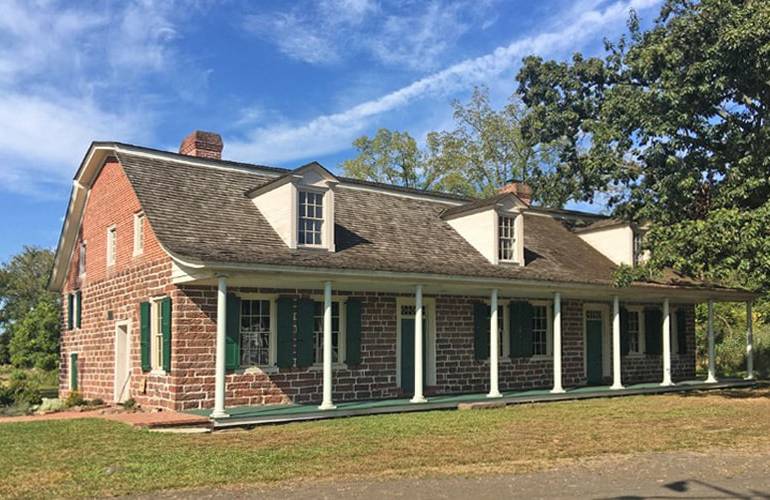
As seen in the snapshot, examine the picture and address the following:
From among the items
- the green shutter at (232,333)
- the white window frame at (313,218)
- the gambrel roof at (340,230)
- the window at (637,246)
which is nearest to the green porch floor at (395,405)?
the green shutter at (232,333)

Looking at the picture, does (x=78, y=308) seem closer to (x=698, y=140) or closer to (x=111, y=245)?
(x=111, y=245)

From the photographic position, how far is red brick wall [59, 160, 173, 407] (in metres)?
14.9

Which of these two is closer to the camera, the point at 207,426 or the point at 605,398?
the point at 207,426

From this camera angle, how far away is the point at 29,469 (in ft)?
29.1

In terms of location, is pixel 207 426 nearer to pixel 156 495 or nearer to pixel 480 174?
pixel 156 495

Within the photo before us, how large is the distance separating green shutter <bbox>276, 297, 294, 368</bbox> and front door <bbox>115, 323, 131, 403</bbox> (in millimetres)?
3831

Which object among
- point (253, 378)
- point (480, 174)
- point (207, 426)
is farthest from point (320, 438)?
point (480, 174)

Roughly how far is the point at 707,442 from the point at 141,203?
1083 cm

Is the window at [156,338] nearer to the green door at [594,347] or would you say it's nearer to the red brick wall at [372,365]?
the red brick wall at [372,365]

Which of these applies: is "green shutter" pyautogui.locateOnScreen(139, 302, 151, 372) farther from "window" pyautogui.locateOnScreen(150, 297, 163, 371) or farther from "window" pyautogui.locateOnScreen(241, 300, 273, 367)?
"window" pyautogui.locateOnScreen(241, 300, 273, 367)

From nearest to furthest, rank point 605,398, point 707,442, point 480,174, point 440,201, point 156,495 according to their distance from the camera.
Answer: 1. point 156,495
2. point 707,442
3. point 605,398
4. point 440,201
5. point 480,174

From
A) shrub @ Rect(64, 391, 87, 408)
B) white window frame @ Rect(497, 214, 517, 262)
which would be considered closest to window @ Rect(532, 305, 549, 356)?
white window frame @ Rect(497, 214, 517, 262)

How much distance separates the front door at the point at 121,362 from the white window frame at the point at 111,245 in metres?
1.77

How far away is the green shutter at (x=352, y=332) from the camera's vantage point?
15.6 m
